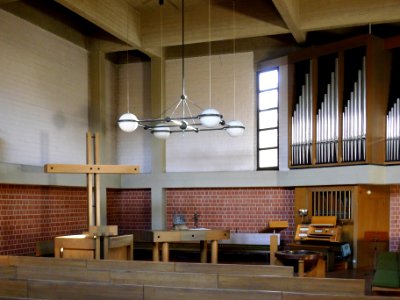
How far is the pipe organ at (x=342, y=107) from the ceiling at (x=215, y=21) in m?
0.50

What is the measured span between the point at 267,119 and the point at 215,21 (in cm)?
217

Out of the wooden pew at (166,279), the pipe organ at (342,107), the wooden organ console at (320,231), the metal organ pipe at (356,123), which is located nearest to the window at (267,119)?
the pipe organ at (342,107)

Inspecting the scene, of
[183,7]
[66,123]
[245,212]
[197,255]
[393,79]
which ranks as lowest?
[197,255]

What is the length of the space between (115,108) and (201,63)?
2164mm

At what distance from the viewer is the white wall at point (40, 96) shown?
27.2ft

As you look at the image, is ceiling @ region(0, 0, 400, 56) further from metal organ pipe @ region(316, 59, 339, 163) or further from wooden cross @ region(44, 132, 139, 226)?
wooden cross @ region(44, 132, 139, 226)

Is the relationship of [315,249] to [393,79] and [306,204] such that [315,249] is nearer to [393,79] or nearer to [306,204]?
[306,204]

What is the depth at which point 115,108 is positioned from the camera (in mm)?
11344

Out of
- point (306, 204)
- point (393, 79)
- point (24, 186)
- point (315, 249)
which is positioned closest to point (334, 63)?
point (393, 79)

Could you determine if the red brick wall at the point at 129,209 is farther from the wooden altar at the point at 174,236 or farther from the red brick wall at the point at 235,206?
the wooden altar at the point at 174,236

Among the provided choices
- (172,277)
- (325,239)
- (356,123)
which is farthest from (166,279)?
(356,123)

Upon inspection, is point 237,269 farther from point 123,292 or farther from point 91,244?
point 91,244

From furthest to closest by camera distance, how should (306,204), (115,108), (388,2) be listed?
(115,108) < (306,204) < (388,2)

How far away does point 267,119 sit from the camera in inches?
404
